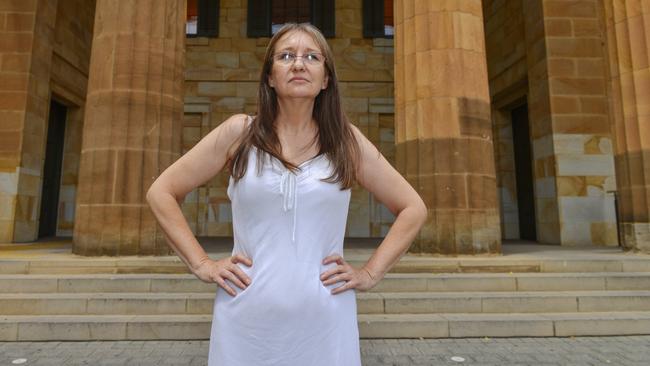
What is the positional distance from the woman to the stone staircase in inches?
143

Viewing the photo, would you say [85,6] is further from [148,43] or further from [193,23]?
[148,43]

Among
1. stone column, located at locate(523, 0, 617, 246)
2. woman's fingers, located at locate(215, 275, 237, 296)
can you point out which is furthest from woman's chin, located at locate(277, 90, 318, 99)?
stone column, located at locate(523, 0, 617, 246)

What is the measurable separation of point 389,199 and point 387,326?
3682mm

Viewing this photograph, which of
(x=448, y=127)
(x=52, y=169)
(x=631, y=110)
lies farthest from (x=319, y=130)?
(x=52, y=169)

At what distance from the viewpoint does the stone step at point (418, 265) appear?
5980 millimetres

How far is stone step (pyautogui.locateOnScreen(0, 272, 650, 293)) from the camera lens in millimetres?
5492

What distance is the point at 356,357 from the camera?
1274 mm

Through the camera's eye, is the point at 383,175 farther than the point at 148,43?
No

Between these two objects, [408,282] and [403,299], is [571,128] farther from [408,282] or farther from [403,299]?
[403,299]

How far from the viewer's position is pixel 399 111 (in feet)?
25.7

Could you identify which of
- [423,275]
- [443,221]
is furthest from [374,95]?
[423,275]

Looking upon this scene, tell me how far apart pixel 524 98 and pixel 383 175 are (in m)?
12.4

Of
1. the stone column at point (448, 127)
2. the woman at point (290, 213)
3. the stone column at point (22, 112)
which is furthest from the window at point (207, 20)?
the woman at point (290, 213)

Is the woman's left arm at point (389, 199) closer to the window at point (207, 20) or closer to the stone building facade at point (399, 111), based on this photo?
the stone building facade at point (399, 111)
